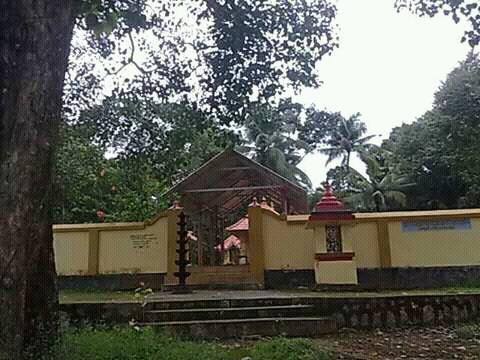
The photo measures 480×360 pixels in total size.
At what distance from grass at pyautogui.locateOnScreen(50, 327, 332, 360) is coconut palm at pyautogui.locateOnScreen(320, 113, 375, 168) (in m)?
Answer: 28.4

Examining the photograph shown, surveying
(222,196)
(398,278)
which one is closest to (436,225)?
(398,278)

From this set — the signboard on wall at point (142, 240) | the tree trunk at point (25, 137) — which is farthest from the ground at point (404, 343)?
the signboard on wall at point (142, 240)

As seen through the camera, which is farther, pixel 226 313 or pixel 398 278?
pixel 398 278

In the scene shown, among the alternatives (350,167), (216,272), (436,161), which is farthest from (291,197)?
(350,167)

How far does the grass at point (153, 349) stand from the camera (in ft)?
14.4

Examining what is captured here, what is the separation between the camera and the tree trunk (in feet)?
10.7

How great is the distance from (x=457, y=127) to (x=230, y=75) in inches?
498

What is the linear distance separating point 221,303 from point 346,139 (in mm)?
26917

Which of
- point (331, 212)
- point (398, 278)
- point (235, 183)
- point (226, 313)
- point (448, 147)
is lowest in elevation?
point (226, 313)

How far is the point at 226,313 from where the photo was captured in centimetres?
677

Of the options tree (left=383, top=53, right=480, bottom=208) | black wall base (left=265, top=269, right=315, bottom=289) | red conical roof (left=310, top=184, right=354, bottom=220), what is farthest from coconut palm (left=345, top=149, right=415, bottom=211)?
red conical roof (left=310, top=184, right=354, bottom=220)

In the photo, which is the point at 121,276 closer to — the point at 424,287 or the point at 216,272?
the point at 216,272

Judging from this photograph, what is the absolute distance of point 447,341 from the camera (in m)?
6.01

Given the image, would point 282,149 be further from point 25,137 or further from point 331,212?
point 25,137
